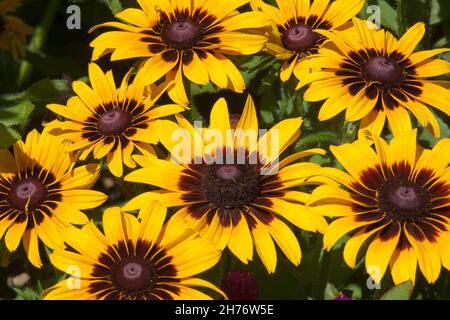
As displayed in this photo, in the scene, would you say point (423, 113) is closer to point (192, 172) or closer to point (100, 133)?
point (192, 172)

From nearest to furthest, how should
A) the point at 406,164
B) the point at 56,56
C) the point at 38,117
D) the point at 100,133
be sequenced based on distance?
the point at 406,164, the point at 100,133, the point at 38,117, the point at 56,56

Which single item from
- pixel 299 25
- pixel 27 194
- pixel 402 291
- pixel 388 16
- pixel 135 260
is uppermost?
pixel 388 16

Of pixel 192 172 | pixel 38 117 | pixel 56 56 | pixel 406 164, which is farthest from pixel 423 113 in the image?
pixel 56 56

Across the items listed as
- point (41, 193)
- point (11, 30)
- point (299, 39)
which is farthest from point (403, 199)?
point (11, 30)

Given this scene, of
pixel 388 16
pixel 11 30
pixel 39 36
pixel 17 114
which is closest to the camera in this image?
pixel 17 114

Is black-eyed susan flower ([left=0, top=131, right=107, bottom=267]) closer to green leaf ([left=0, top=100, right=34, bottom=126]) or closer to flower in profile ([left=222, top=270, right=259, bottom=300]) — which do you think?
green leaf ([left=0, top=100, right=34, bottom=126])

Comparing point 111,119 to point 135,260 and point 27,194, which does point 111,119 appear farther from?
point 135,260

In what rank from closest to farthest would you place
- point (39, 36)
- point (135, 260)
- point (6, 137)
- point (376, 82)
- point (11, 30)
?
point (135, 260) → point (376, 82) → point (6, 137) → point (11, 30) → point (39, 36)

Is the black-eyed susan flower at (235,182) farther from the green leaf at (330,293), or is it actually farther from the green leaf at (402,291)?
the green leaf at (402,291)
